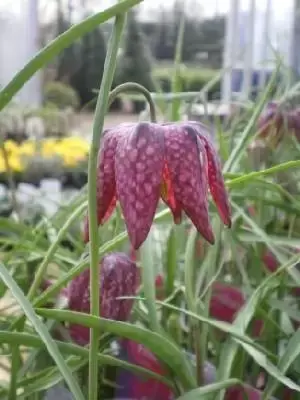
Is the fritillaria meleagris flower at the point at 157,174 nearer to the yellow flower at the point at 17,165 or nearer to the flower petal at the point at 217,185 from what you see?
the flower petal at the point at 217,185

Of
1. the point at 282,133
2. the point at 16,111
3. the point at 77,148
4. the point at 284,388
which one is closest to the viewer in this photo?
the point at 284,388

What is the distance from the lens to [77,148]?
9.95 feet

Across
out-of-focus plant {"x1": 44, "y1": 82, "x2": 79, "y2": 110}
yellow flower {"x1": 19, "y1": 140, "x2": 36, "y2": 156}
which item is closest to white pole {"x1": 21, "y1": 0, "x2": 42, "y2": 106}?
out-of-focus plant {"x1": 44, "y1": 82, "x2": 79, "y2": 110}

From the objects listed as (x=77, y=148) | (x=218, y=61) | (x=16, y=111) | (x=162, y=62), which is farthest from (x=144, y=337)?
(x=218, y=61)

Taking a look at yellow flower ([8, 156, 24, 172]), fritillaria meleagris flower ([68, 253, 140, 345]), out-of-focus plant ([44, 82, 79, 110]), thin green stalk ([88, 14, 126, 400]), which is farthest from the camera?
out-of-focus plant ([44, 82, 79, 110])

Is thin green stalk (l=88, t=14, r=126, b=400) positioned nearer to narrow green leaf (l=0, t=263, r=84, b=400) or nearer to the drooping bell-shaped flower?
narrow green leaf (l=0, t=263, r=84, b=400)

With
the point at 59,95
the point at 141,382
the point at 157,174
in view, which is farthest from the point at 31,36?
the point at 157,174

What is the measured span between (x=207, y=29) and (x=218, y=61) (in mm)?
323

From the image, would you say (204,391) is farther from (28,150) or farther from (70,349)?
(28,150)

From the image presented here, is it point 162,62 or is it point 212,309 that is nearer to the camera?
point 212,309

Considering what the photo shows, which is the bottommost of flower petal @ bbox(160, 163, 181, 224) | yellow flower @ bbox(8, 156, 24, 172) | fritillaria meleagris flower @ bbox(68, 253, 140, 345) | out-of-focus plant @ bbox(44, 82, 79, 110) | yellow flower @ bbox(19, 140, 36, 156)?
out-of-focus plant @ bbox(44, 82, 79, 110)

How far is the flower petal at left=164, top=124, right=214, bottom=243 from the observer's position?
375 millimetres

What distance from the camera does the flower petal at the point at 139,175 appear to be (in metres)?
0.37

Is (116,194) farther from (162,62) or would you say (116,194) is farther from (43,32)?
(43,32)
